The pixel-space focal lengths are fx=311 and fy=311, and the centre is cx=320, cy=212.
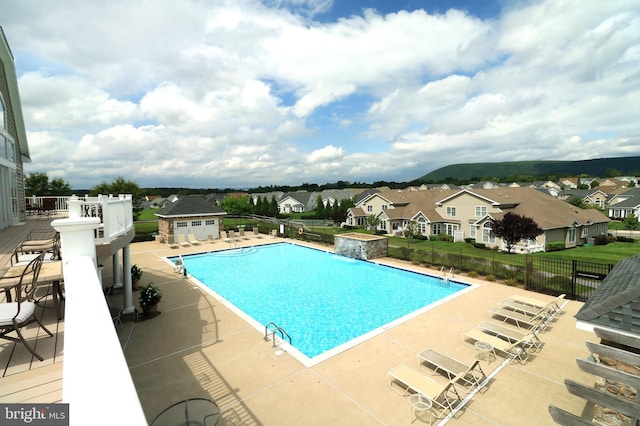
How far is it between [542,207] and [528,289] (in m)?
23.7

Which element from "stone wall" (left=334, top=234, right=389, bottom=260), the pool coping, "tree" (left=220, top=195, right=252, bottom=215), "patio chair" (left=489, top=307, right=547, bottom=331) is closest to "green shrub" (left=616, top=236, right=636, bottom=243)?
"stone wall" (left=334, top=234, right=389, bottom=260)

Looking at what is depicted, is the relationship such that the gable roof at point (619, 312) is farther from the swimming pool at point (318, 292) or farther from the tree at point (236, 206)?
the tree at point (236, 206)

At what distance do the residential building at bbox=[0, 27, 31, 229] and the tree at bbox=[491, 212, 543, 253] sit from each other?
3485 cm

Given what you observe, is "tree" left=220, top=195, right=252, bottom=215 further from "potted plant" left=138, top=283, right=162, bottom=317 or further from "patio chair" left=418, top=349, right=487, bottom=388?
"patio chair" left=418, top=349, right=487, bottom=388

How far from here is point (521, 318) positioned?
1205cm

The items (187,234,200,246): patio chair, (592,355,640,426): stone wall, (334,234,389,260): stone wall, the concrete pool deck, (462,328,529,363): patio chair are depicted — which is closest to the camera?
(592,355,640,426): stone wall

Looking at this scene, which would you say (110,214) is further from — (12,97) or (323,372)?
(12,97)

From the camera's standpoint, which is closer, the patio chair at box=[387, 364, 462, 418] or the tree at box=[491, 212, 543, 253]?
the patio chair at box=[387, 364, 462, 418]

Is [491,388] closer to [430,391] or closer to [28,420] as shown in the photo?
[430,391]

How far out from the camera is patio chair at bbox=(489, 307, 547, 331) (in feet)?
38.1

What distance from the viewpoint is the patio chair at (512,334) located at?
33.7 feet

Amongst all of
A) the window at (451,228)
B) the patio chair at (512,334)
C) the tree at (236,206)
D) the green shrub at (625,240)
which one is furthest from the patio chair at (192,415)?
the tree at (236,206)

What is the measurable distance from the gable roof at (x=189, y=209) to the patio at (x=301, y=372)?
19818 mm

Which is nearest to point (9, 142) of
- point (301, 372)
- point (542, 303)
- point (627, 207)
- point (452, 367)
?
point (301, 372)
